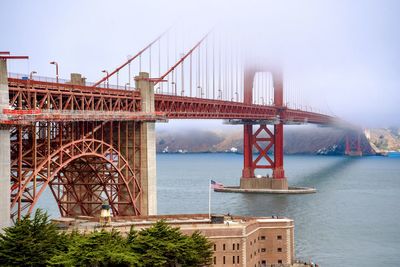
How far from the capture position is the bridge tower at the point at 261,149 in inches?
4542

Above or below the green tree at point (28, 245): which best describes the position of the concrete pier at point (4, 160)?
above

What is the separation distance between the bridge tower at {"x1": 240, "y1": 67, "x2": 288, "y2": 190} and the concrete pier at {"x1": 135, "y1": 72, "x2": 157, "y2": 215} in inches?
1988

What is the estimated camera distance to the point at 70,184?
60750mm

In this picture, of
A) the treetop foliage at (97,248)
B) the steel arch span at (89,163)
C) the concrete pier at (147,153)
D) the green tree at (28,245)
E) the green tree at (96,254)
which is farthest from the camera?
the concrete pier at (147,153)

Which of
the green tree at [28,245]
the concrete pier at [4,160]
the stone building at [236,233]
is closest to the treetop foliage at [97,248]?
the green tree at [28,245]

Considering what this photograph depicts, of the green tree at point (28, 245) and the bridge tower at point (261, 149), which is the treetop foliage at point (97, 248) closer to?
the green tree at point (28, 245)

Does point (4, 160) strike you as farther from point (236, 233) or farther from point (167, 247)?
point (236, 233)

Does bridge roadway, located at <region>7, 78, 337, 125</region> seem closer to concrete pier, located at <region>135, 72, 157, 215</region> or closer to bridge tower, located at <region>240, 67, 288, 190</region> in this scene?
concrete pier, located at <region>135, 72, 157, 215</region>

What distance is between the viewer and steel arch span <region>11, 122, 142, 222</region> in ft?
169

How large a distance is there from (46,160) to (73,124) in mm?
5160

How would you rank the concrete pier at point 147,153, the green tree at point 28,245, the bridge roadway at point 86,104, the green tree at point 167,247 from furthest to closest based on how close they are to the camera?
the concrete pier at point 147,153 → the bridge roadway at point 86,104 → the green tree at point 167,247 → the green tree at point 28,245

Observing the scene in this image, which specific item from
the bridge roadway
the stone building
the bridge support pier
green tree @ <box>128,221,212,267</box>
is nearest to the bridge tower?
the bridge support pier

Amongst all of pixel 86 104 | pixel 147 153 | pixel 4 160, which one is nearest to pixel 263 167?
pixel 147 153

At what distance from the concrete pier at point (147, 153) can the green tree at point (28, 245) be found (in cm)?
2189
